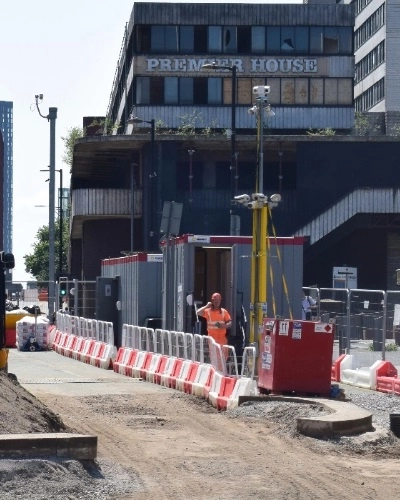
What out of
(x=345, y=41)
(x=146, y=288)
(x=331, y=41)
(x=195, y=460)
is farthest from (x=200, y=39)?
(x=195, y=460)

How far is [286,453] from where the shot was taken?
1511 centimetres

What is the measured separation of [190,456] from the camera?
14781mm

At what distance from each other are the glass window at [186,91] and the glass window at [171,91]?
0.98ft

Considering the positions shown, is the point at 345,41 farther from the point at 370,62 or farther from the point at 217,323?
the point at 217,323

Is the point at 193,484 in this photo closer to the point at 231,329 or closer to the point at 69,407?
the point at 69,407

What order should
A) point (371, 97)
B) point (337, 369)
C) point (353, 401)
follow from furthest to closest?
point (371, 97) < point (337, 369) < point (353, 401)

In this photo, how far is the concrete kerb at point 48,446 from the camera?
1277 centimetres

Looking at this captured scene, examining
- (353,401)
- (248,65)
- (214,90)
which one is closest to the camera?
(353,401)

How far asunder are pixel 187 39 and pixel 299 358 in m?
60.9

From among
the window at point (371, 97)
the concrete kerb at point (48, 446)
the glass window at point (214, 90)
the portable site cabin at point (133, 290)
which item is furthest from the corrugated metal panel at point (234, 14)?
the concrete kerb at point (48, 446)

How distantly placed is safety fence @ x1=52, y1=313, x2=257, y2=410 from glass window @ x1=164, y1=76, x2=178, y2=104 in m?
43.0

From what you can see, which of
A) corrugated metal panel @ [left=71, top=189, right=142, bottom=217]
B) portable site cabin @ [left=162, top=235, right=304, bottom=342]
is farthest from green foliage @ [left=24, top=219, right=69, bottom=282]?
portable site cabin @ [left=162, top=235, right=304, bottom=342]

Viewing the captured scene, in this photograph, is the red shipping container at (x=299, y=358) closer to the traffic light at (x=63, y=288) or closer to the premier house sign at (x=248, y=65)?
the traffic light at (x=63, y=288)

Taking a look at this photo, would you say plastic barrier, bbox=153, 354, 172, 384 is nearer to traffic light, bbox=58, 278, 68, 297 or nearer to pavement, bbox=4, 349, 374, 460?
pavement, bbox=4, 349, 374, 460
